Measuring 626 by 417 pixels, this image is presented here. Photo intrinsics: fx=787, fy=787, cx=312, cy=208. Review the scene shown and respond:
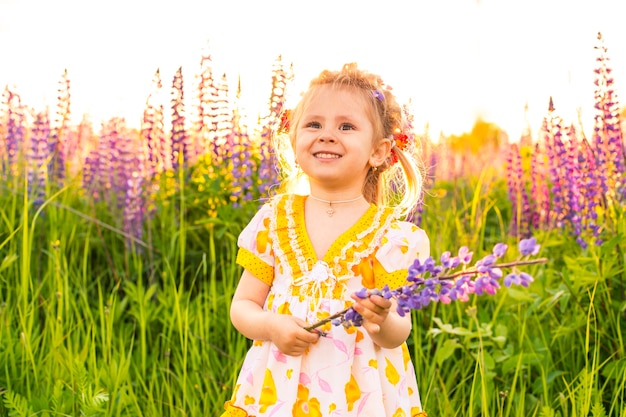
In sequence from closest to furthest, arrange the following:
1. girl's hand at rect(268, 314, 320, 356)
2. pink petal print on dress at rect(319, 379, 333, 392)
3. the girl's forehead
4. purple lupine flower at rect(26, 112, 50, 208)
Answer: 1. girl's hand at rect(268, 314, 320, 356)
2. pink petal print on dress at rect(319, 379, 333, 392)
3. the girl's forehead
4. purple lupine flower at rect(26, 112, 50, 208)

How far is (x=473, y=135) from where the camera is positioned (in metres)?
18.3

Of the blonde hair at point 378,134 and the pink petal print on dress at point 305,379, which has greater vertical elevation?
the blonde hair at point 378,134

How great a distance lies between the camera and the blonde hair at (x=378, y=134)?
2.43 m

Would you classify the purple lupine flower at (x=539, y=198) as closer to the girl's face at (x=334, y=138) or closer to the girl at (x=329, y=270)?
the girl at (x=329, y=270)

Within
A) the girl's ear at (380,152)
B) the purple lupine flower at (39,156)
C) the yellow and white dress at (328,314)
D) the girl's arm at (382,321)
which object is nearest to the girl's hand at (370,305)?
the girl's arm at (382,321)

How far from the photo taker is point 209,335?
12.1ft

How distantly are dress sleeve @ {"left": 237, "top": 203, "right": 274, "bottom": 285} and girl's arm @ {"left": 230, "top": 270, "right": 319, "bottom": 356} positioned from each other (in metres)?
0.03

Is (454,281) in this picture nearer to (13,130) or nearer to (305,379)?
(305,379)

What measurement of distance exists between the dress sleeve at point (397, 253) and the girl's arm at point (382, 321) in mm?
120

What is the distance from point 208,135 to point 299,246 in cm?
239

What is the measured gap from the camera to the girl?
224 cm

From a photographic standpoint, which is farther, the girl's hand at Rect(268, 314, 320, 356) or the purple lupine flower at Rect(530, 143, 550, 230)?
the purple lupine flower at Rect(530, 143, 550, 230)

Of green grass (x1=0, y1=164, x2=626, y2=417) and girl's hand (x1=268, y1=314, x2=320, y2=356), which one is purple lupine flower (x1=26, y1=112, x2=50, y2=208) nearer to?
green grass (x1=0, y1=164, x2=626, y2=417)

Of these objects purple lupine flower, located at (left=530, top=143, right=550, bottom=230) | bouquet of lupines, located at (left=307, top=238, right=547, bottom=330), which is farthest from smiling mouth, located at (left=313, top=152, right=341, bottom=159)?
purple lupine flower, located at (left=530, top=143, right=550, bottom=230)
